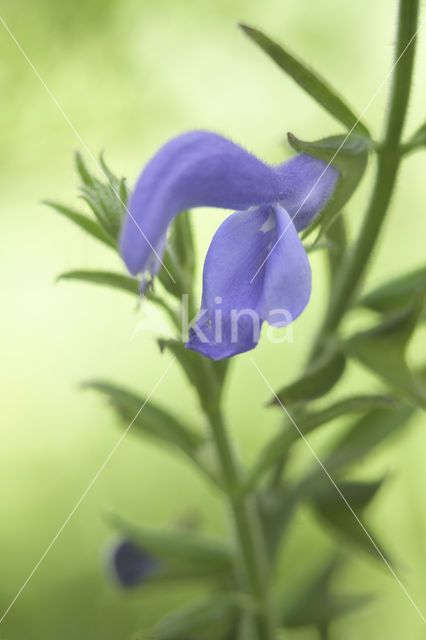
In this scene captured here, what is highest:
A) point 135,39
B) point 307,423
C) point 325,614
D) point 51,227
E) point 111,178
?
point 135,39

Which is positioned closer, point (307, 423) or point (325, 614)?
point (307, 423)

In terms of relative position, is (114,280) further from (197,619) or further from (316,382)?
(197,619)

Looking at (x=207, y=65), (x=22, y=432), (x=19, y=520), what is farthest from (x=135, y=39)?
(x=19, y=520)

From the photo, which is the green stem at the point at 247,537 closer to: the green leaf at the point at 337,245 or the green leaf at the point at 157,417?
the green leaf at the point at 157,417

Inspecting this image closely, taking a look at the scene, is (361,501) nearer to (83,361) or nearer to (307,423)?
(307,423)

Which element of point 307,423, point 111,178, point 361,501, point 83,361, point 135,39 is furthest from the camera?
point 135,39

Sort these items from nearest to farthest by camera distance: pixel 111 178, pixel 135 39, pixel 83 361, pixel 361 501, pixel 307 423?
pixel 111 178, pixel 307 423, pixel 361 501, pixel 83 361, pixel 135 39

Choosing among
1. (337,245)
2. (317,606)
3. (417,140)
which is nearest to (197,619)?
(317,606)

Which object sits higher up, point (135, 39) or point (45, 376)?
point (135, 39)
